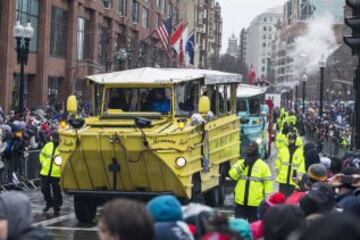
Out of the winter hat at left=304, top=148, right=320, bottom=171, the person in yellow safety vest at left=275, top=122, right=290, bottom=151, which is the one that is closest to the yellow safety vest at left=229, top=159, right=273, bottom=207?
the winter hat at left=304, top=148, right=320, bottom=171

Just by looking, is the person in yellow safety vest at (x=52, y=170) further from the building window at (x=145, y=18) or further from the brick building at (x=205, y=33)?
the brick building at (x=205, y=33)

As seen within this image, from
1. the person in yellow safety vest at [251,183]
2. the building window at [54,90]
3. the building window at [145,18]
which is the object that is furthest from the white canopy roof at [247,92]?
the building window at [145,18]

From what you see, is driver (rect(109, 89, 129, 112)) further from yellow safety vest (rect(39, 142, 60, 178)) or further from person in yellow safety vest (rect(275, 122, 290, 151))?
person in yellow safety vest (rect(275, 122, 290, 151))

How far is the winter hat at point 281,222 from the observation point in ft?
18.4

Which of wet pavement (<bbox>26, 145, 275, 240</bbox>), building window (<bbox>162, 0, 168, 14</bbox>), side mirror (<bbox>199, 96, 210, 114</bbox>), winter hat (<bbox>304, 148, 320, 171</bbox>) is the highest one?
building window (<bbox>162, 0, 168, 14</bbox>)

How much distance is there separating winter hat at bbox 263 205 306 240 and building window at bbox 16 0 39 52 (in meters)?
34.4

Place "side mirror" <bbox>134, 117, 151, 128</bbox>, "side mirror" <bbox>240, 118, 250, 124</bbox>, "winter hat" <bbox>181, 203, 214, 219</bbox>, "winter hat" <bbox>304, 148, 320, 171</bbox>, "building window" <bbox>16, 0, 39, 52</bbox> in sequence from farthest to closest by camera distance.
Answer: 1. "building window" <bbox>16, 0, 39, 52</bbox>
2. "side mirror" <bbox>240, 118, 250, 124</bbox>
3. "winter hat" <bbox>304, 148, 320, 171</bbox>
4. "side mirror" <bbox>134, 117, 151, 128</bbox>
5. "winter hat" <bbox>181, 203, 214, 219</bbox>

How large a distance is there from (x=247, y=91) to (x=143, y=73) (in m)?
14.5

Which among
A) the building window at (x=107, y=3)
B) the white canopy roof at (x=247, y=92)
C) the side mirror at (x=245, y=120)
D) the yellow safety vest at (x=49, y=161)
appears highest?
the building window at (x=107, y=3)

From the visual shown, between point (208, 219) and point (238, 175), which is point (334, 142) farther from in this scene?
point (208, 219)

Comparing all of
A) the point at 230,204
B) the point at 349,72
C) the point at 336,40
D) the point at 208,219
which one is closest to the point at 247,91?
the point at 230,204

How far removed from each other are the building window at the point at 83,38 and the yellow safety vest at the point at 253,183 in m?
36.8

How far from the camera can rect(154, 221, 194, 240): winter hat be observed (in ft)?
18.0

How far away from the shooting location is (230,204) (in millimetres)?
18672
